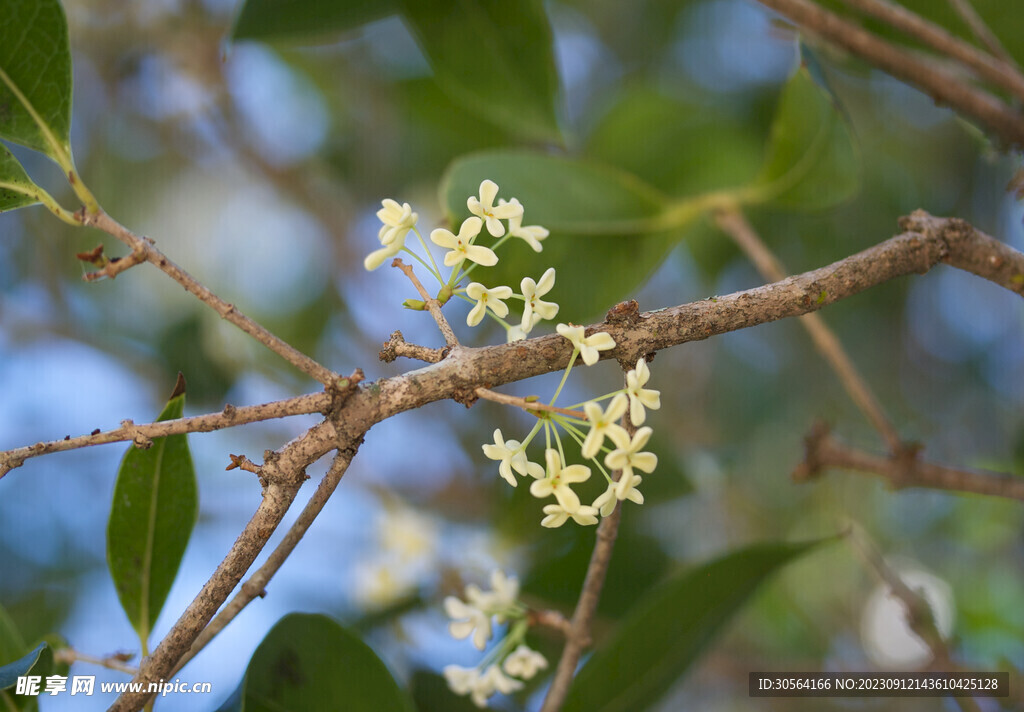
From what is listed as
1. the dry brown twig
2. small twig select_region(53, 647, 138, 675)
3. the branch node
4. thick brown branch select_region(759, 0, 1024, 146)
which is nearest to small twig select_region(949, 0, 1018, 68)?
thick brown branch select_region(759, 0, 1024, 146)

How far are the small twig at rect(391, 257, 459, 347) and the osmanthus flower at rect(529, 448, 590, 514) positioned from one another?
0.12 meters

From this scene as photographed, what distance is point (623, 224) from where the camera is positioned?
1103mm

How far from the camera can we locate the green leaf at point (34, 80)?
74cm

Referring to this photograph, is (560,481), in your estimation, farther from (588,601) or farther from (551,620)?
(551,620)

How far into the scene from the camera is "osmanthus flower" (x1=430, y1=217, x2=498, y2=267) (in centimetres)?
65

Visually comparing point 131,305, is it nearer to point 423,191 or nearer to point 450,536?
point 423,191

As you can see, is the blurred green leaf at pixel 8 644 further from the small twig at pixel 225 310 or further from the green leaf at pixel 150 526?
the small twig at pixel 225 310

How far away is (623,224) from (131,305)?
56.2 inches

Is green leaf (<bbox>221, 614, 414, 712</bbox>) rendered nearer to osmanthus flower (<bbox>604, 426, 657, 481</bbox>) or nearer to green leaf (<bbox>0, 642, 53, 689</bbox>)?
green leaf (<bbox>0, 642, 53, 689</bbox>)

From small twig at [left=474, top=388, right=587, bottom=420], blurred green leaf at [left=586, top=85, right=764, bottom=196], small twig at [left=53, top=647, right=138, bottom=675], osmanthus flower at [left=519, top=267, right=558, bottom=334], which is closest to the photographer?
small twig at [left=474, top=388, right=587, bottom=420]

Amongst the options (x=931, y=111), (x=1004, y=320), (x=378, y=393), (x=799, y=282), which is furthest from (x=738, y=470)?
(x=378, y=393)

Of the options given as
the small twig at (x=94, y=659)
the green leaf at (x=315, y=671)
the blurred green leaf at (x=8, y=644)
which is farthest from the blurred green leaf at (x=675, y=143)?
the blurred green leaf at (x=8, y=644)

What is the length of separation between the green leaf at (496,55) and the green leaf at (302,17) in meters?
0.06

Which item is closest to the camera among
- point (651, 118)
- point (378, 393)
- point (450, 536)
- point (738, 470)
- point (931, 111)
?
point (378, 393)
